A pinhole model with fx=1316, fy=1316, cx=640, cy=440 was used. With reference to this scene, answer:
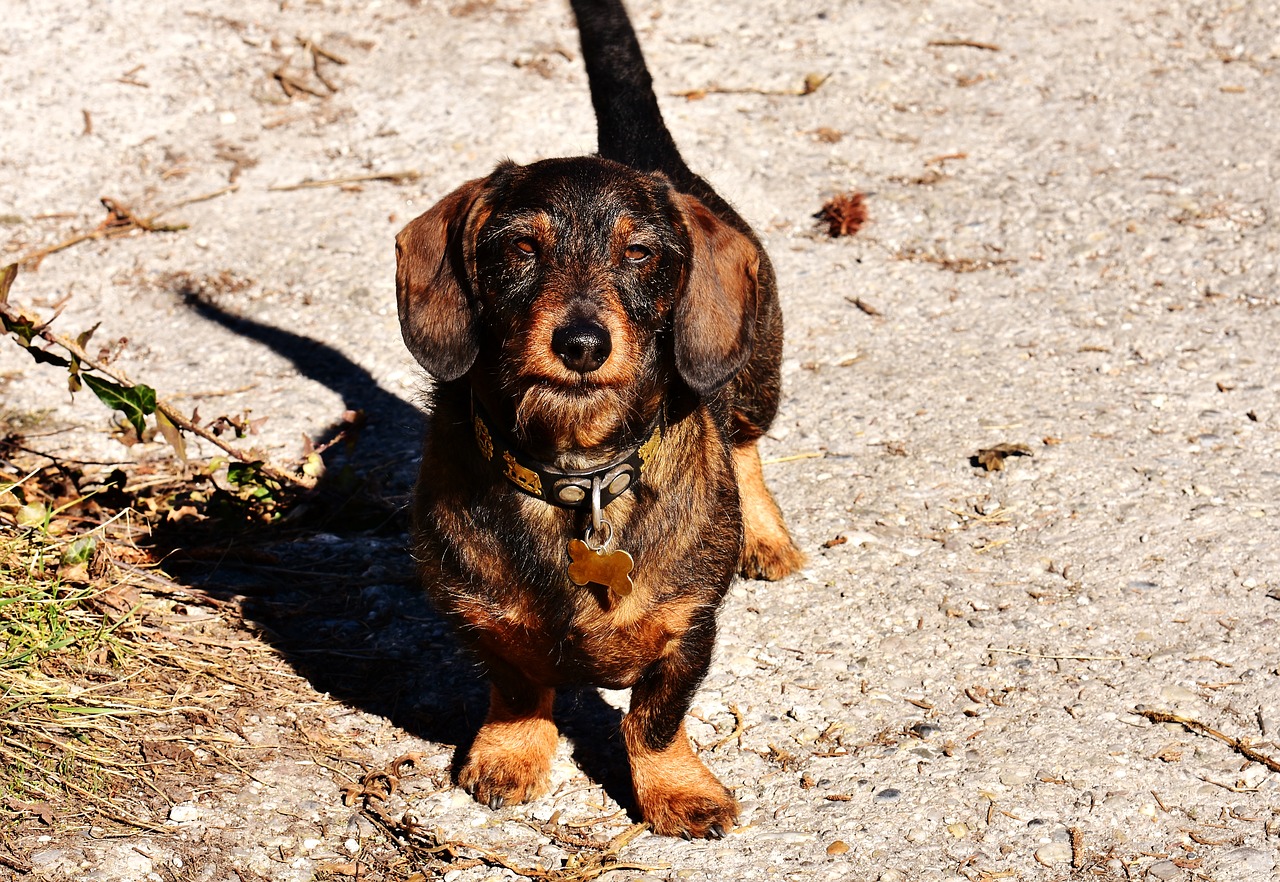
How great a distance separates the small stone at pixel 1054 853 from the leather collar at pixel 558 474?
1.37 meters

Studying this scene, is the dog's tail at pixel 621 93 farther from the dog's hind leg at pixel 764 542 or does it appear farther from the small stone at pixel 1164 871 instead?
the small stone at pixel 1164 871

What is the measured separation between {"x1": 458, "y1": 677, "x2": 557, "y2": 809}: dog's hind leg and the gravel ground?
0.06m

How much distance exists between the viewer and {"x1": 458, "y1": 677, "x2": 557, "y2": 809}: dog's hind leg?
3561mm

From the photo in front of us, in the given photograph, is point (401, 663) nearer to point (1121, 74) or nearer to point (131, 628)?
point (131, 628)

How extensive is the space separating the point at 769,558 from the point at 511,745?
1.24 meters

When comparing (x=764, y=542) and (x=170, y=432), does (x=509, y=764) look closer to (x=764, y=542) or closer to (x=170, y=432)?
(x=764, y=542)

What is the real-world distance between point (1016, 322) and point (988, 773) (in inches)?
112

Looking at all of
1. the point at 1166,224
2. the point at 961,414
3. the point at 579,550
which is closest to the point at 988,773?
the point at 579,550

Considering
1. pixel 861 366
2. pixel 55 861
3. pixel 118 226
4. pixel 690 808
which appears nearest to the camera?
pixel 55 861

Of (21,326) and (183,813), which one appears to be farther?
(21,326)

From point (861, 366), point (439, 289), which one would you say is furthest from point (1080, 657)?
point (439, 289)

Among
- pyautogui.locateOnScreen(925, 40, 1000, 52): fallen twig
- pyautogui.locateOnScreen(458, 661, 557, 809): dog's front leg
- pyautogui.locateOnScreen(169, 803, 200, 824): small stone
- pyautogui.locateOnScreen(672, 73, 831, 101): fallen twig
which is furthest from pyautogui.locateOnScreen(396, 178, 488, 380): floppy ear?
pyautogui.locateOnScreen(925, 40, 1000, 52): fallen twig

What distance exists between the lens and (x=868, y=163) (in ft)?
23.4

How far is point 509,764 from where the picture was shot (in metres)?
3.59
